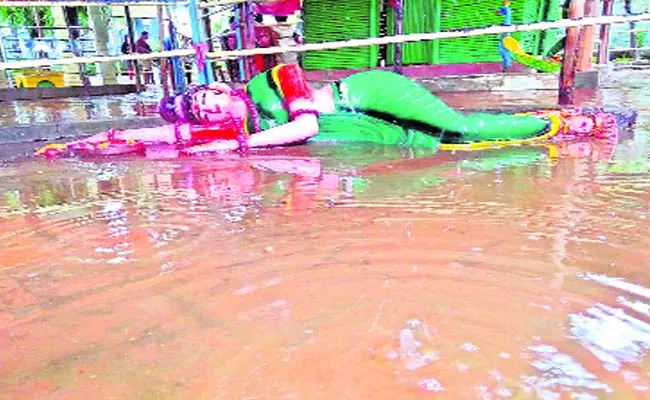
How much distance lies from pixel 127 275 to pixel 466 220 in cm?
112

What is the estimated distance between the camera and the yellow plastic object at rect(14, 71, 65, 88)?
12812 mm

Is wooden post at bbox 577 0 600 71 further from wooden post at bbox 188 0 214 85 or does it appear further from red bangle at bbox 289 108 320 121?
red bangle at bbox 289 108 320 121

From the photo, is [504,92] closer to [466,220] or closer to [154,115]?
[154,115]

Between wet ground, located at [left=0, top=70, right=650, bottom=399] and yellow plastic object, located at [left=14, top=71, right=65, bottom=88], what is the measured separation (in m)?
11.7

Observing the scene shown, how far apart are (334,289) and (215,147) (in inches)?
94.2

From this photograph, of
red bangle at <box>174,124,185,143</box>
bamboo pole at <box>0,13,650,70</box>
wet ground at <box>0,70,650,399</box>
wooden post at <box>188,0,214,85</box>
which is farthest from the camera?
wooden post at <box>188,0,214,85</box>

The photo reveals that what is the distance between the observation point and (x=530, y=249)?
66.2 inches

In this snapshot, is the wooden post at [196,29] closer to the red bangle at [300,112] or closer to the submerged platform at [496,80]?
the red bangle at [300,112]

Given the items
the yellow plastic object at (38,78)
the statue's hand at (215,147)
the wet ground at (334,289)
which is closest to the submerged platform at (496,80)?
the statue's hand at (215,147)

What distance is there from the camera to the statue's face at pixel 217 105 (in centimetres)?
351

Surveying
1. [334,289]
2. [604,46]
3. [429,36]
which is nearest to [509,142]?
[429,36]

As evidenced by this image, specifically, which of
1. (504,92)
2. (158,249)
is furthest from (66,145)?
(504,92)

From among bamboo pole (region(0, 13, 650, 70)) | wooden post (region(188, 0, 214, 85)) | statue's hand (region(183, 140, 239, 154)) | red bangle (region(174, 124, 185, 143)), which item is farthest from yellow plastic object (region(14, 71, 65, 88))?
statue's hand (region(183, 140, 239, 154))

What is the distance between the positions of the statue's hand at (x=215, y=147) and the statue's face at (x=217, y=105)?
5.3 inches
